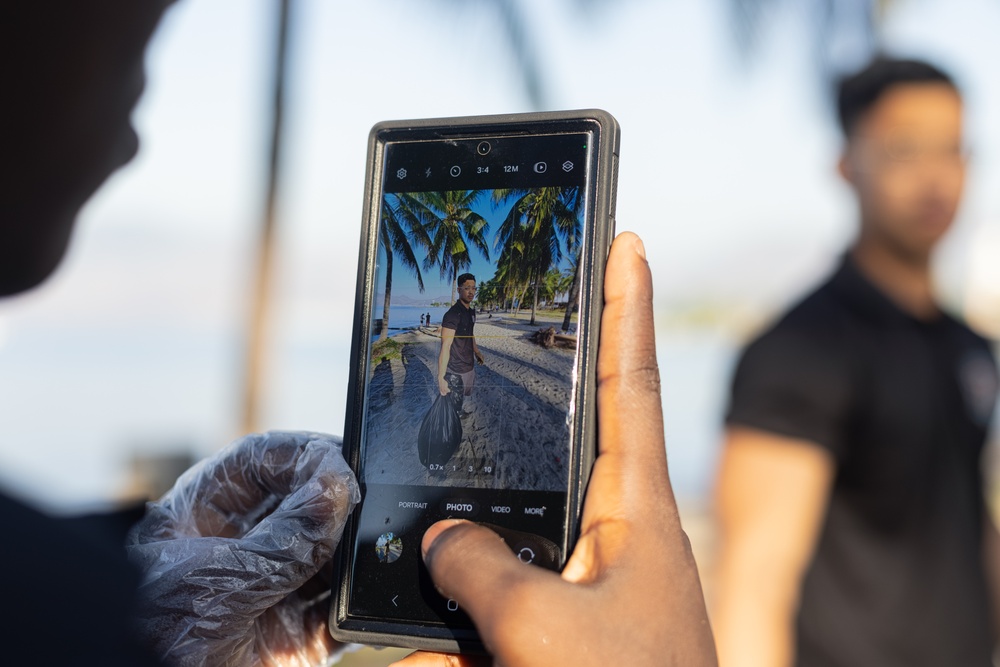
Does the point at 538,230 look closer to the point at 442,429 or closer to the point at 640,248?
the point at 640,248

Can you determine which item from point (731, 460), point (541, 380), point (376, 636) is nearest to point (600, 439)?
point (541, 380)

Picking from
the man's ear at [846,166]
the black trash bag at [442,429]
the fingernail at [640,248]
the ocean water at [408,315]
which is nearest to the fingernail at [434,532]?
the black trash bag at [442,429]

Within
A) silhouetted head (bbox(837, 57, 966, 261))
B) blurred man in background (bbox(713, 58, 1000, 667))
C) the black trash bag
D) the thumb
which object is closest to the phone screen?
the black trash bag

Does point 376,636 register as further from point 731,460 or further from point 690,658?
point 731,460

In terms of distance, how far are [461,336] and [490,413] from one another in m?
0.10

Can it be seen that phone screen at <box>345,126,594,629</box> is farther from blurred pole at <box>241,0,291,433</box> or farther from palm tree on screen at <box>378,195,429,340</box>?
blurred pole at <box>241,0,291,433</box>

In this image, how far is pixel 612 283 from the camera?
3.42 feet

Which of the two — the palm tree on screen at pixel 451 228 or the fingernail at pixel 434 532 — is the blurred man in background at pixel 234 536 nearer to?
the fingernail at pixel 434 532

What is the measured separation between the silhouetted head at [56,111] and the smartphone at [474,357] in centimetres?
43

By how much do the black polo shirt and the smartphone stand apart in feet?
5.23

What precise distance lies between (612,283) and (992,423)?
7.32 ft

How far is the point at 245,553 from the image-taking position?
1.04m

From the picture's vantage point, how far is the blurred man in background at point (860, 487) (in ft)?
7.97

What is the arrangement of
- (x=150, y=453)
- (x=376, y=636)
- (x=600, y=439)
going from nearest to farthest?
(x=600, y=439) → (x=376, y=636) → (x=150, y=453)
